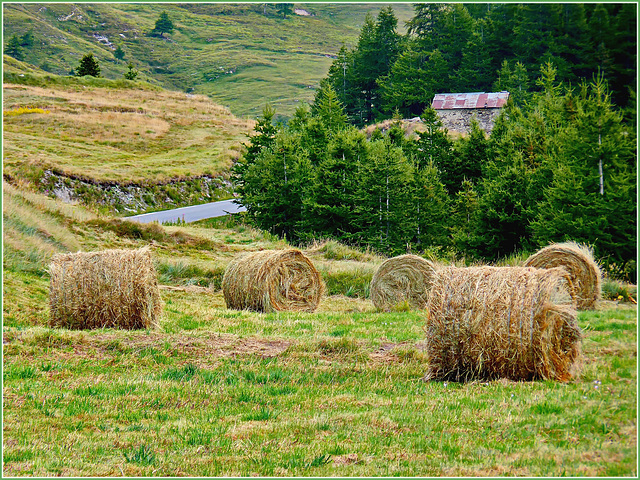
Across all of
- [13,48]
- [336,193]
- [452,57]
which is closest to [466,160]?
[336,193]

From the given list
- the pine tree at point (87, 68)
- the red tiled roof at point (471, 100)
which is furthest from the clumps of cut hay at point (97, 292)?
the pine tree at point (87, 68)

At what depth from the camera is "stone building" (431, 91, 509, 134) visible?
6688cm

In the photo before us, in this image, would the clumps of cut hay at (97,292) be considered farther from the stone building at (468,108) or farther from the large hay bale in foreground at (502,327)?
the stone building at (468,108)

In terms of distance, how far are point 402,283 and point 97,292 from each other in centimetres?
886

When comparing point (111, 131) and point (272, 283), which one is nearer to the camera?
point (272, 283)

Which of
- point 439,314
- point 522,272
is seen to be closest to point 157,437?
point 439,314

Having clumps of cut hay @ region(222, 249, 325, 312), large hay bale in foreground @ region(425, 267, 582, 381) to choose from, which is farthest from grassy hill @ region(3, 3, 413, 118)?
large hay bale in foreground @ region(425, 267, 582, 381)

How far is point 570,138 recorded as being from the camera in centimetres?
A: 2755

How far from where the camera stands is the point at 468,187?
4231cm

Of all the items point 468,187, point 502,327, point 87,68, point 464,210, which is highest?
point 87,68

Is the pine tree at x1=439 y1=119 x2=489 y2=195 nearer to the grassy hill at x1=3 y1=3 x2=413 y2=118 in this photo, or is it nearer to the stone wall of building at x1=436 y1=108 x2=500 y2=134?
the stone wall of building at x1=436 y1=108 x2=500 y2=134

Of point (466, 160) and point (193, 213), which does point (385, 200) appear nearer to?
point (466, 160)

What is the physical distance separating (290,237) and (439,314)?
30188 millimetres

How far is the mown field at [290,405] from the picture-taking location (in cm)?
594
